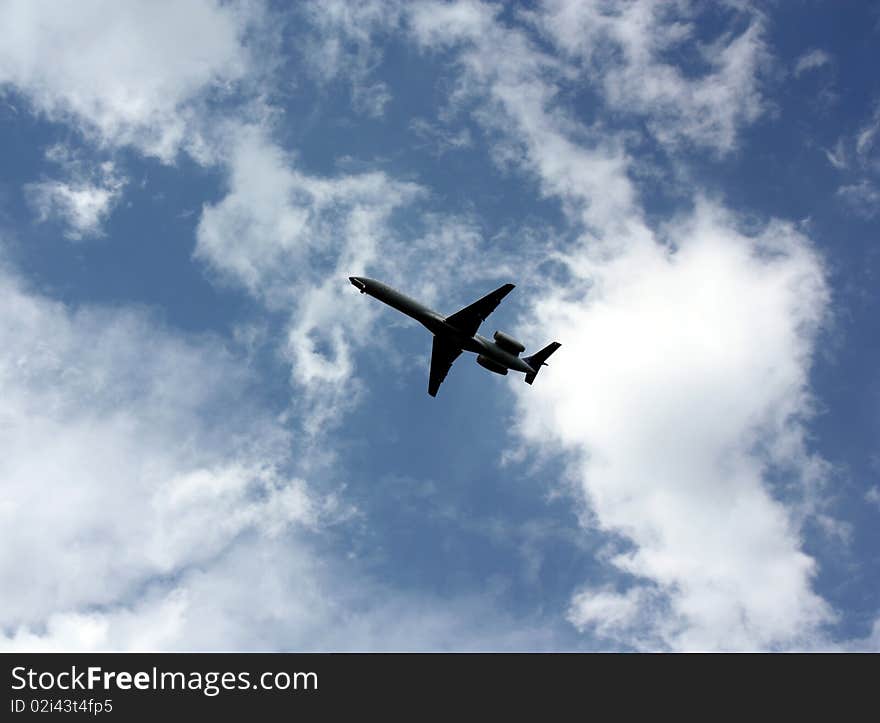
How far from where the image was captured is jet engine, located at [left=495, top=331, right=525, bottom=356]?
10962cm

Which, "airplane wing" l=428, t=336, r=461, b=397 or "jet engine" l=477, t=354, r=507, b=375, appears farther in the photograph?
"airplane wing" l=428, t=336, r=461, b=397

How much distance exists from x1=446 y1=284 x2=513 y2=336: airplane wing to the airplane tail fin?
949 cm

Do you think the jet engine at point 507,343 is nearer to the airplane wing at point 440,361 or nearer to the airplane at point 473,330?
the airplane at point 473,330

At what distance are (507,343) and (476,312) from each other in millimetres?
6309

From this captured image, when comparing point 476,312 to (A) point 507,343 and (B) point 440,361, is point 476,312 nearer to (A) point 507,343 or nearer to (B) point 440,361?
(A) point 507,343

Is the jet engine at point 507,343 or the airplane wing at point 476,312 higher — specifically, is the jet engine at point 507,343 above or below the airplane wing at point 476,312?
below

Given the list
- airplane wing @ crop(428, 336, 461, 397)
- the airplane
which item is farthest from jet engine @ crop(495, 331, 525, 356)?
airplane wing @ crop(428, 336, 461, 397)

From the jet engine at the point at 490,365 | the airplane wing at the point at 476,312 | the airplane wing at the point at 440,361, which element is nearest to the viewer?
the airplane wing at the point at 476,312

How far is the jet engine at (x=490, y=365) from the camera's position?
366 ft

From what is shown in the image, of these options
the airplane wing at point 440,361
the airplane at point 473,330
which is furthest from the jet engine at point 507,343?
the airplane wing at point 440,361

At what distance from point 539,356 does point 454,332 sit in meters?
13.0

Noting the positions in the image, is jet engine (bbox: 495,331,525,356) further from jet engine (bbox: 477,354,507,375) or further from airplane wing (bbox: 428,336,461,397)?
airplane wing (bbox: 428,336,461,397)
